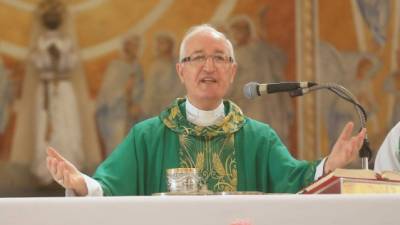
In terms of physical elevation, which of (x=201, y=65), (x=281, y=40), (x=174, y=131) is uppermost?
(x=281, y=40)

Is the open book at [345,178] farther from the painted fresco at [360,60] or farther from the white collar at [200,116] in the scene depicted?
the painted fresco at [360,60]

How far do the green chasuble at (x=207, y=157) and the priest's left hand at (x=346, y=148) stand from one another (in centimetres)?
51

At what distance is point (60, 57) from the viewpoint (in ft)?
29.1

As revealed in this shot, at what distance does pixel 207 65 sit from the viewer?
4.47 meters

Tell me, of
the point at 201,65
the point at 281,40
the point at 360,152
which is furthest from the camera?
the point at 281,40

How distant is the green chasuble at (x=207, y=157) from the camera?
436 centimetres

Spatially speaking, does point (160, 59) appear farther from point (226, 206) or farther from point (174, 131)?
point (226, 206)

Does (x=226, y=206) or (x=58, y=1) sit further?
(x=58, y=1)

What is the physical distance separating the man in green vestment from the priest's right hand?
0.47m

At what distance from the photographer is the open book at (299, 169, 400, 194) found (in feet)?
10.3

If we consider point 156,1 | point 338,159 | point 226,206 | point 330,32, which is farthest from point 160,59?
point 226,206

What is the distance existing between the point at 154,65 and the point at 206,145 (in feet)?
15.4

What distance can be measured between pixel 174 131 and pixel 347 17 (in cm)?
521

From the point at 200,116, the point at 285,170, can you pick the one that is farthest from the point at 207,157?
the point at 285,170
